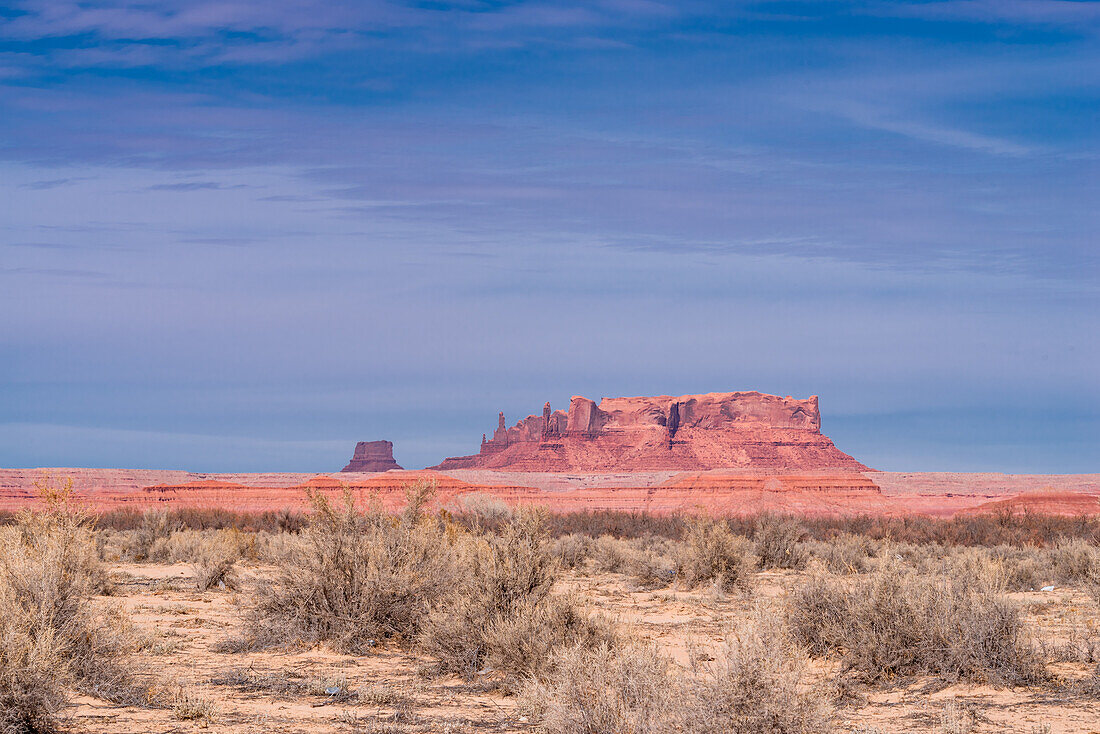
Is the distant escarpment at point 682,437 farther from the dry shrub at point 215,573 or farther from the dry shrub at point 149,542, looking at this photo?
the dry shrub at point 215,573

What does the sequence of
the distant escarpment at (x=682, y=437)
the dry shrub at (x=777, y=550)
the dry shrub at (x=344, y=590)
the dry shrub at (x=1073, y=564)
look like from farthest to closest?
the distant escarpment at (x=682, y=437)
the dry shrub at (x=777, y=550)
the dry shrub at (x=1073, y=564)
the dry shrub at (x=344, y=590)

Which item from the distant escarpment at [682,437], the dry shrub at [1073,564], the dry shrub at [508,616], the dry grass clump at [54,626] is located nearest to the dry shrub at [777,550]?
the dry shrub at [1073,564]

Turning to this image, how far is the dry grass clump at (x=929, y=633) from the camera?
10.5m

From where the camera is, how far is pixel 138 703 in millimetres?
9117

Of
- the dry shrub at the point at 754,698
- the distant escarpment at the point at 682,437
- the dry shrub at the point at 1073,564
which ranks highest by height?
the distant escarpment at the point at 682,437

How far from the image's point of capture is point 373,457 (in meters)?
172

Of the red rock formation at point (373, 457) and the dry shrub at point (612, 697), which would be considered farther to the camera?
the red rock formation at point (373, 457)

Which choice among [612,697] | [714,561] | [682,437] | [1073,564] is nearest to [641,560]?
[714,561]

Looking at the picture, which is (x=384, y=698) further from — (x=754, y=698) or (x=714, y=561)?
(x=714, y=561)

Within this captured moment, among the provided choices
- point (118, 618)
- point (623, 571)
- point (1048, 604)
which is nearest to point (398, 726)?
point (118, 618)

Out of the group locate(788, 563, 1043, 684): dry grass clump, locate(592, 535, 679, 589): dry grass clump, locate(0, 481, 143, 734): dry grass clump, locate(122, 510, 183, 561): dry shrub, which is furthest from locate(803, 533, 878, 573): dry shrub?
locate(122, 510, 183, 561): dry shrub

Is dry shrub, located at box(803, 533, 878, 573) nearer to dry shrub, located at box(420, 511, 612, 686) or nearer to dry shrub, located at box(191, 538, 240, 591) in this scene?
dry shrub, located at box(420, 511, 612, 686)

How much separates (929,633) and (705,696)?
5.31 m

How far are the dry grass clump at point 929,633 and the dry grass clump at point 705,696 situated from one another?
422 centimetres
